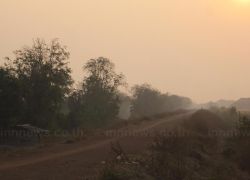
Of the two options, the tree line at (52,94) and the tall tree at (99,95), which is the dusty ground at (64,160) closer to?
the tree line at (52,94)

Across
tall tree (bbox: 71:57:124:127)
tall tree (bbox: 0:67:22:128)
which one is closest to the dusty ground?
tall tree (bbox: 0:67:22:128)

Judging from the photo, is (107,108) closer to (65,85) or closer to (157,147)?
(65,85)

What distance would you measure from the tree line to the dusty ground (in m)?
10.4

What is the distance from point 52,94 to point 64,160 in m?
26.1

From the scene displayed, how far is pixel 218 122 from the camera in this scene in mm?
50781

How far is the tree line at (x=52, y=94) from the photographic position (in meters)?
35.5

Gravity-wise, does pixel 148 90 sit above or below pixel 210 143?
above

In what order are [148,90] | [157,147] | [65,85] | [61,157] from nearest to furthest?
[61,157] → [157,147] → [65,85] → [148,90]

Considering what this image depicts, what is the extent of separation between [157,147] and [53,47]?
29.8 meters

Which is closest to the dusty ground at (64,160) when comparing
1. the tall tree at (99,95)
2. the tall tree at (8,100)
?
the tall tree at (8,100)

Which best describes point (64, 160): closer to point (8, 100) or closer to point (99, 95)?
point (8, 100)

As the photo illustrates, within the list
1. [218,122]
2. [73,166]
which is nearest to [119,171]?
[73,166]

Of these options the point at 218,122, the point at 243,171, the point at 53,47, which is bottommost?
the point at 243,171

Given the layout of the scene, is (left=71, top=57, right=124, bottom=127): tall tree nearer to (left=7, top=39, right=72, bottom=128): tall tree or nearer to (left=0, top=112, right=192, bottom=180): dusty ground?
(left=7, top=39, right=72, bottom=128): tall tree
